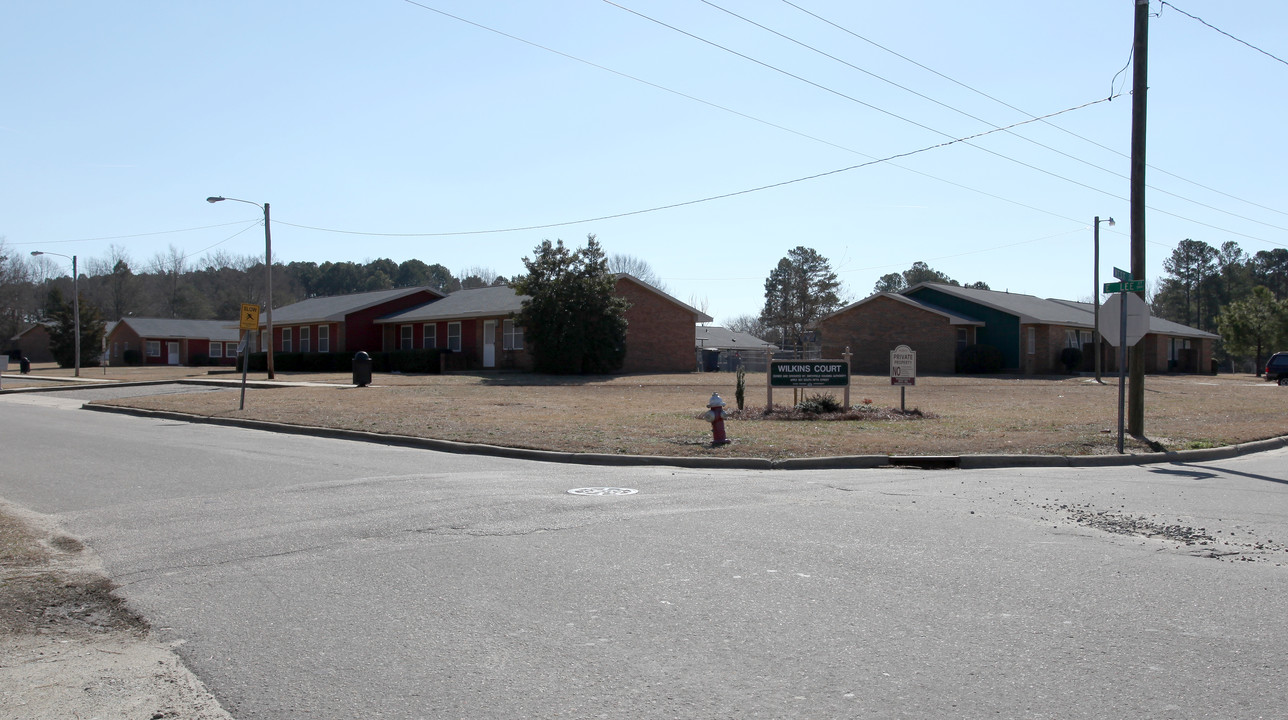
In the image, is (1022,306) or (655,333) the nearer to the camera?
(655,333)

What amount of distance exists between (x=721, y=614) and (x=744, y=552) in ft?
5.22

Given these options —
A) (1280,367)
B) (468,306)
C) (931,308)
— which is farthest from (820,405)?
(1280,367)

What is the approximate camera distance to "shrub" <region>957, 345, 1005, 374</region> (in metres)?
44.8

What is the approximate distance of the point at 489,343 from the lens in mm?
43344

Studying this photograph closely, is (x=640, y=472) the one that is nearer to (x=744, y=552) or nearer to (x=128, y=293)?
(x=744, y=552)

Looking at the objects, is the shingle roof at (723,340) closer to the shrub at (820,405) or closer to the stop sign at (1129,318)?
the shrub at (820,405)

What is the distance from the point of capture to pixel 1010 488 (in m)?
10.5

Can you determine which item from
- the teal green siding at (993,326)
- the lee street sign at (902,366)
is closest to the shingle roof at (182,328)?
the teal green siding at (993,326)

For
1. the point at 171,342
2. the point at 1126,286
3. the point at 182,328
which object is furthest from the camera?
the point at 182,328

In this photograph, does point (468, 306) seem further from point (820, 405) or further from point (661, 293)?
point (820, 405)

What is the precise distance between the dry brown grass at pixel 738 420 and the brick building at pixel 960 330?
1301 cm

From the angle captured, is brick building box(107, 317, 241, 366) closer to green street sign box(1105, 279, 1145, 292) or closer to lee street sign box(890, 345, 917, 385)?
lee street sign box(890, 345, 917, 385)

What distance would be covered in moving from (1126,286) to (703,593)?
38.8ft

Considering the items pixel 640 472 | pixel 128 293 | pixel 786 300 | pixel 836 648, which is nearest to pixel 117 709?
pixel 836 648
